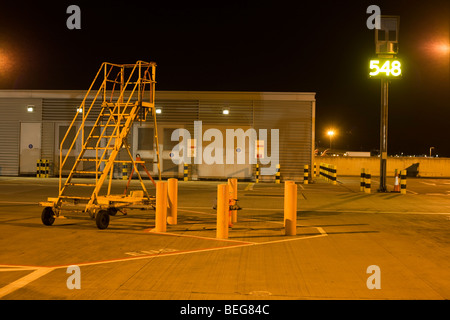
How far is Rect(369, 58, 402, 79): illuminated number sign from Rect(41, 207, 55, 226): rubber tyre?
1579 centimetres

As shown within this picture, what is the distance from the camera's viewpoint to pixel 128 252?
8711 mm

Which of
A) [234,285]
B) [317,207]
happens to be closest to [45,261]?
[234,285]

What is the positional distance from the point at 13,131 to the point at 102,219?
2160cm

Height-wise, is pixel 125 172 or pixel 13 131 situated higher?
pixel 13 131

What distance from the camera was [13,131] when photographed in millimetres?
29906

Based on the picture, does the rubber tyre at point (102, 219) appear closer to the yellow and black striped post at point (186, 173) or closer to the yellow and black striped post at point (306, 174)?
the yellow and black striped post at point (186, 173)

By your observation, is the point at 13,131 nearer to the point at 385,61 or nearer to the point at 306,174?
the point at 306,174

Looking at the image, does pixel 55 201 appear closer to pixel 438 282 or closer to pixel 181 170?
pixel 438 282

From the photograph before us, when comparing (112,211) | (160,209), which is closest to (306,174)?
(112,211)

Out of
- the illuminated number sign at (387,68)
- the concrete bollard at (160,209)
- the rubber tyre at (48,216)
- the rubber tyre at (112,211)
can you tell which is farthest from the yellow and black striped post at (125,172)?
the concrete bollard at (160,209)

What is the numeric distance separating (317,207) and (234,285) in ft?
33.0

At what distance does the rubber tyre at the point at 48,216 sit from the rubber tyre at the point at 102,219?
1.33m

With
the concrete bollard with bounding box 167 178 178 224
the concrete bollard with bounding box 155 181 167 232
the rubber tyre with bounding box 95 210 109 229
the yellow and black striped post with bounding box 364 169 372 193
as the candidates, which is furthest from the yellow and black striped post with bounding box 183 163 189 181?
the concrete bollard with bounding box 155 181 167 232
